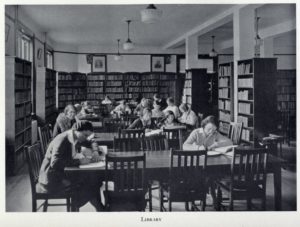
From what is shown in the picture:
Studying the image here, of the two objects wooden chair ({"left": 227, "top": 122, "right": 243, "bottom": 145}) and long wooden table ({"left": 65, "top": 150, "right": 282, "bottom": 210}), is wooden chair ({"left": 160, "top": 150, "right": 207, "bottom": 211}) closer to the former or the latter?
long wooden table ({"left": 65, "top": 150, "right": 282, "bottom": 210})

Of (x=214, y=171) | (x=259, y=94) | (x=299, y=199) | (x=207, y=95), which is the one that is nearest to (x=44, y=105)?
(x=207, y=95)

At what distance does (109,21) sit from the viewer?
8758 millimetres

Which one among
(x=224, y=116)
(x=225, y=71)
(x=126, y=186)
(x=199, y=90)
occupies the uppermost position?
(x=225, y=71)

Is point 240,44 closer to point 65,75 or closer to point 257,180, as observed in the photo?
point 257,180

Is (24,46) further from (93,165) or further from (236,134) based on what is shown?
(93,165)

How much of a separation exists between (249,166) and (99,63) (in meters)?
10.9

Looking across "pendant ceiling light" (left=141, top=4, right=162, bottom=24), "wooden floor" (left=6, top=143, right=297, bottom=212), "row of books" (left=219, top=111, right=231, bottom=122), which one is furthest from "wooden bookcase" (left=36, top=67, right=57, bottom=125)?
"pendant ceiling light" (left=141, top=4, right=162, bottom=24)

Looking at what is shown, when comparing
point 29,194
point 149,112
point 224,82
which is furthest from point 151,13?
point 224,82

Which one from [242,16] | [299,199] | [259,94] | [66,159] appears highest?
[242,16]

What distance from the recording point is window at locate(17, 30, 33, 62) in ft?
26.1

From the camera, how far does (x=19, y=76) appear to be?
621 centimetres

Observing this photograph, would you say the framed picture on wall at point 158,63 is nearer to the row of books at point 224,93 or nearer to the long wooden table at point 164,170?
the row of books at point 224,93

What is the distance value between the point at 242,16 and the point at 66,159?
510 centimetres

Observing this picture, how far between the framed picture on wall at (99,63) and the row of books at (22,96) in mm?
6972
